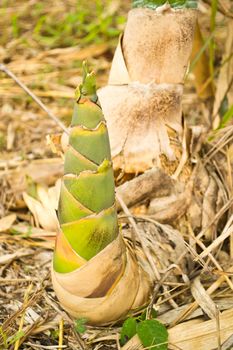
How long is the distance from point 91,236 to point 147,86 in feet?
1.38

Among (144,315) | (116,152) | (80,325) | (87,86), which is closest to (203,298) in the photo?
(144,315)

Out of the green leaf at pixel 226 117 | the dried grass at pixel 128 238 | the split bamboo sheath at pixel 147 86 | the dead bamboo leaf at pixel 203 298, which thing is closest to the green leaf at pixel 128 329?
the dried grass at pixel 128 238

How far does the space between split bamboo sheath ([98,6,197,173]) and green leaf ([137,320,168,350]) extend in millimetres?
392

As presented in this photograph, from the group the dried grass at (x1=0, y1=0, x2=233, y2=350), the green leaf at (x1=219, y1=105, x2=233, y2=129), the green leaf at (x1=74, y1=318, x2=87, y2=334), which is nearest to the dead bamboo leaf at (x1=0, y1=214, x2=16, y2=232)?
the dried grass at (x1=0, y1=0, x2=233, y2=350)

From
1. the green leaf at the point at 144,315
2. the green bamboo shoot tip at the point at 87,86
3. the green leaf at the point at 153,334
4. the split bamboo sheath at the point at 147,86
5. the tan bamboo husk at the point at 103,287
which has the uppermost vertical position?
the green bamboo shoot tip at the point at 87,86

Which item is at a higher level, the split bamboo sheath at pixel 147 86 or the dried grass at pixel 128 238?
the split bamboo sheath at pixel 147 86

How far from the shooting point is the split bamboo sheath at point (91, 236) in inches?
41.4

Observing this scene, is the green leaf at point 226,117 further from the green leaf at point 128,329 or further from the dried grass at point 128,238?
the green leaf at point 128,329

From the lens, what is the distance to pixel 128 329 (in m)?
1.17

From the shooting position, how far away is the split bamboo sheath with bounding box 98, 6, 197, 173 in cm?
136

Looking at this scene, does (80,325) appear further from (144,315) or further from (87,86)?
(87,86)

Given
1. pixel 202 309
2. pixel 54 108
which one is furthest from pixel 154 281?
pixel 54 108

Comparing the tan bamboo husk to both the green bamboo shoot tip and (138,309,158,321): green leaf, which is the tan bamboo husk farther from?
the green bamboo shoot tip

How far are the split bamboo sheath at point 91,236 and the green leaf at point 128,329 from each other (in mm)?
31
